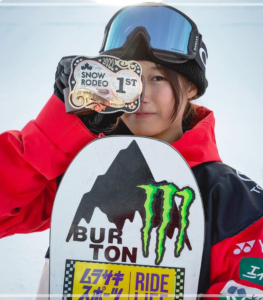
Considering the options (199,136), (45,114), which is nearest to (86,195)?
(45,114)

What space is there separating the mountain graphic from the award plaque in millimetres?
118

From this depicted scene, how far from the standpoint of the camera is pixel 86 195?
0.81 meters

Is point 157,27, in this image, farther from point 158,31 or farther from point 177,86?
point 177,86

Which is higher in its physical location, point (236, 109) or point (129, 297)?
point (236, 109)

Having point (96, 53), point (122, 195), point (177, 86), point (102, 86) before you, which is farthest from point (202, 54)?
point (96, 53)

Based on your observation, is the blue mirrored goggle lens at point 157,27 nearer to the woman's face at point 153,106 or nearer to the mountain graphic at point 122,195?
the woman's face at point 153,106

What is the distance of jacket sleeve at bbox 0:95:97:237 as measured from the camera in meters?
0.82

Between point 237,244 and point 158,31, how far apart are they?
555 millimetres

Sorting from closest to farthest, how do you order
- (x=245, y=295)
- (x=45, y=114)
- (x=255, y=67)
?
(x=245, y=295)
(x=45, y=114)
(x=255, y=67)

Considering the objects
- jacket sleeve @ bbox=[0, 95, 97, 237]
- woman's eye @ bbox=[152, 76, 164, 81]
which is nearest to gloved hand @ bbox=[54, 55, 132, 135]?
jacket sleeve @ bbox=[0, 95, 97, 237]

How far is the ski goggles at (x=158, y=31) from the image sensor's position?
0.90 meters

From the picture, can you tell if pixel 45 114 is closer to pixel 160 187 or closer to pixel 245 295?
pixel 160 187

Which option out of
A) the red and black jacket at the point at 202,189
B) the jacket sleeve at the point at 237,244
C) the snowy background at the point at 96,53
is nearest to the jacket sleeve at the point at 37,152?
the red and black jacket at the point at 202,189

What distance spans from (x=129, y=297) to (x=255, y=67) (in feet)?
5.24
